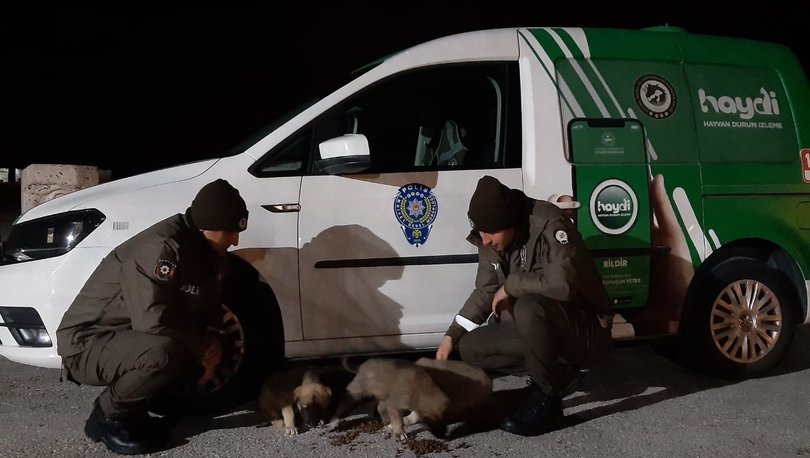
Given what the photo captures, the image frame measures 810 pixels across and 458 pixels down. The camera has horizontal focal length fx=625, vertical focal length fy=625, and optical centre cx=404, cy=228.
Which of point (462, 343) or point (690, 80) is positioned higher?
point (690, 80)

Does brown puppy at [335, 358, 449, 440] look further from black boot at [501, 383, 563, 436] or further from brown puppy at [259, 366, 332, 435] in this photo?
black boot at [501, 383, 563, 436]

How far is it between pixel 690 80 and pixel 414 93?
164cm

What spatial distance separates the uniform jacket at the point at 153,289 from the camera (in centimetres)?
250

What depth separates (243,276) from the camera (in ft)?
10.1

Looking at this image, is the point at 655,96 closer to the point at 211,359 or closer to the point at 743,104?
the point at 743,104

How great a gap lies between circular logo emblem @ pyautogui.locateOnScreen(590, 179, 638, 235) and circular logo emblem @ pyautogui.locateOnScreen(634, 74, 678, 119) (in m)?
0.49

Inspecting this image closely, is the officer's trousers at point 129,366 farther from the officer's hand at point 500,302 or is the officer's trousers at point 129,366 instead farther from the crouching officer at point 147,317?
the officer's hand at point 500,302

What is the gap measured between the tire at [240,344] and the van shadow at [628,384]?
1.24 meters

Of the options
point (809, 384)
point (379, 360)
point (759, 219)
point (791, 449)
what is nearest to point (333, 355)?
point (379, 360)

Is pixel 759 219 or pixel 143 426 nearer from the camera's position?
pixel 143 426

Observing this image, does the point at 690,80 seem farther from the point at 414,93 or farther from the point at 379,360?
the point at 379,360

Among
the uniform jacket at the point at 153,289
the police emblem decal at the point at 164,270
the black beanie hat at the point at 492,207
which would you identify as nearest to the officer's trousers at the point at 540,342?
the black beanie hat at the point at 492,207

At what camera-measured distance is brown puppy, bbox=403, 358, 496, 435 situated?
285cm

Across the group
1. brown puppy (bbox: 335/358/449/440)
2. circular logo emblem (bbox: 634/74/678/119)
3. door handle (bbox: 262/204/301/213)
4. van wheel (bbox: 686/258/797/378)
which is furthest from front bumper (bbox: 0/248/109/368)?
van wheel (bbox: 686/258/797/378)
